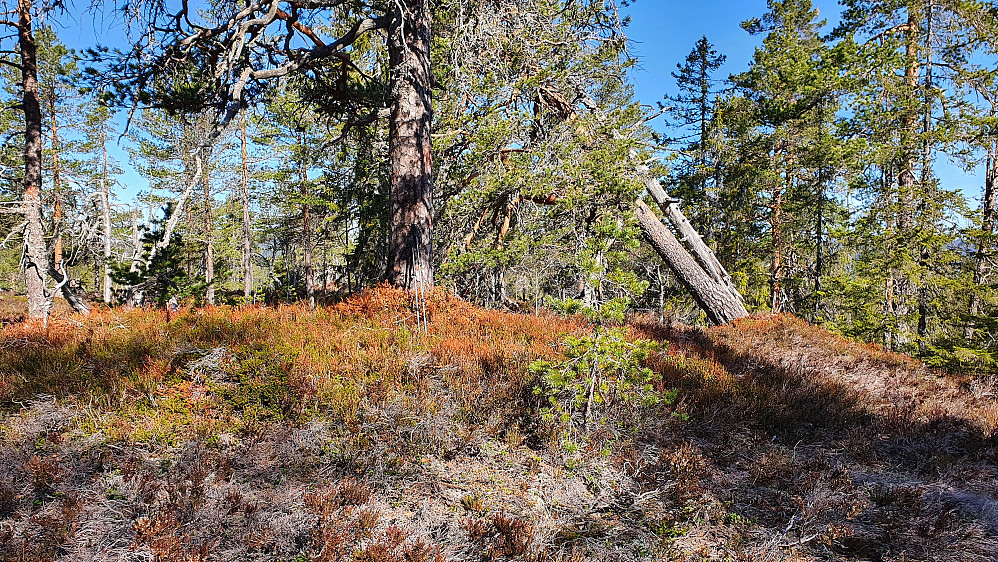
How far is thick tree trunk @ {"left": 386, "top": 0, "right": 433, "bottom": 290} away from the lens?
5.82 m

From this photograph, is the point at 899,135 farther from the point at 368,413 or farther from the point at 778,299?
the point at 368,413

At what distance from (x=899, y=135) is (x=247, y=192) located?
24.4 meters

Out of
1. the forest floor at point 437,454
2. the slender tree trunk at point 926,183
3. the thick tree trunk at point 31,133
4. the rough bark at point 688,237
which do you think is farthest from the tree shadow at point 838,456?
the thick tree trunk at point 31,133

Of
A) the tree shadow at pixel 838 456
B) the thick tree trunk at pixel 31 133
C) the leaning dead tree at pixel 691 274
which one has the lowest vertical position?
the tree shadow at pixel 838 456

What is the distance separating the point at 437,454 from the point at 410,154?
13.2 ft

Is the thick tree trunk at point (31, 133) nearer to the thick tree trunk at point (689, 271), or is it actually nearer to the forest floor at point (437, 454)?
the forest floor at point (437, 454)

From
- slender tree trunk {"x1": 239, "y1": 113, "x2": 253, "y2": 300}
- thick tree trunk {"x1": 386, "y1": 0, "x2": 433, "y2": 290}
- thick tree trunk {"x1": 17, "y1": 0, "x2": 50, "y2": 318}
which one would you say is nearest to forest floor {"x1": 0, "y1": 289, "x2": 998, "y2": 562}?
thick tree trunk {"x1": 386, "y1": 0, "x2": 433, "y2": 290}

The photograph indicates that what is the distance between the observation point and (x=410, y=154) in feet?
19.2

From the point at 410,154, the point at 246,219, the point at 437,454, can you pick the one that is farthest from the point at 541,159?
the point at 246,219

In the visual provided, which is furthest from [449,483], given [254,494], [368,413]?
[254,494]

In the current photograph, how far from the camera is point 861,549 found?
2.80 metres

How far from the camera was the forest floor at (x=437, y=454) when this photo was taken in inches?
103

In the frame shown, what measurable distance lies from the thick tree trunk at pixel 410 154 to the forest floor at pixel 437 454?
856 mm

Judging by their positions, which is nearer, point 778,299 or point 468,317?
point 468,317
